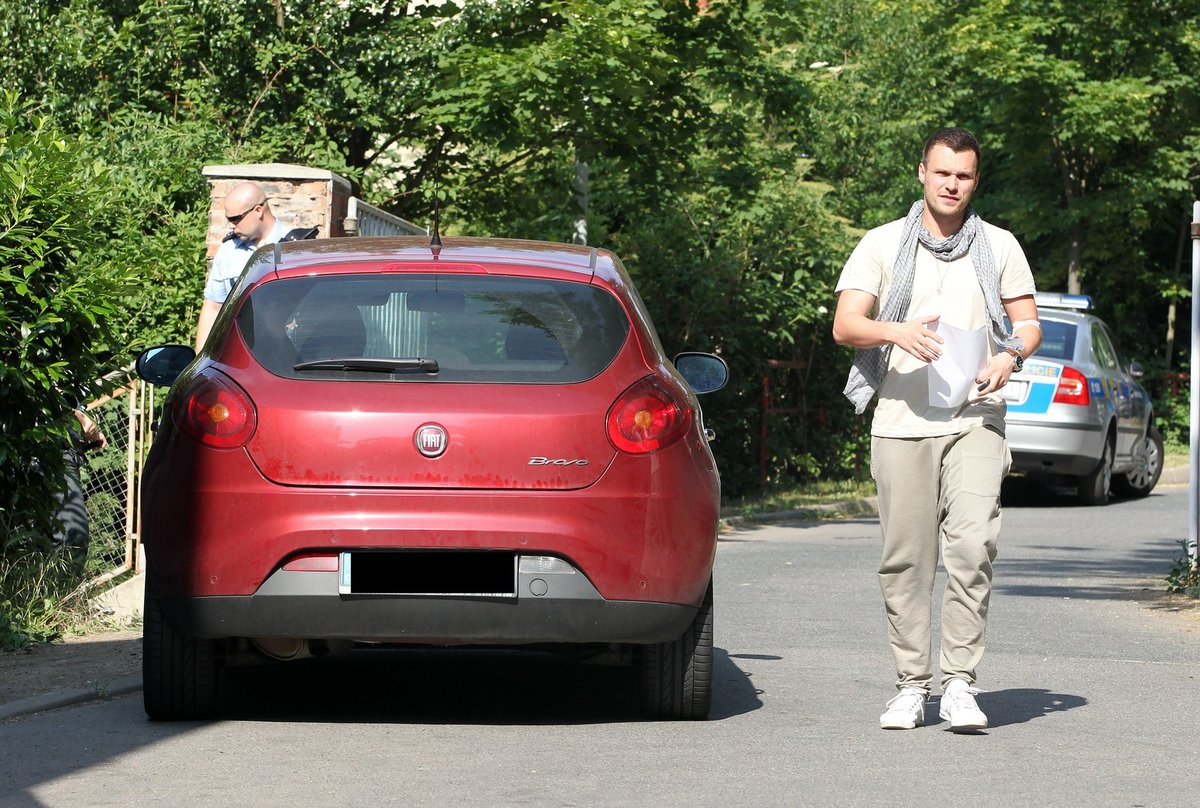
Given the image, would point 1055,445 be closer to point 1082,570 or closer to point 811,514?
point 811,514

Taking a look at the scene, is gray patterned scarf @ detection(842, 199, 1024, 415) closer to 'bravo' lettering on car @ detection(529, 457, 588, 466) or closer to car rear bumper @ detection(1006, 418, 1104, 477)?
'bravo' lettering on car @ detection(529, 457, 588, 466)

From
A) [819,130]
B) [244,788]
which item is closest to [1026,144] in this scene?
[819,130]

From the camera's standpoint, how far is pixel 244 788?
525 cm

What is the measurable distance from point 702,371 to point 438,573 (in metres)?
1.75

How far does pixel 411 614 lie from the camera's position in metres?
5.88

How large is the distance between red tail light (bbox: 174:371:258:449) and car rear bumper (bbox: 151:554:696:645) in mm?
446

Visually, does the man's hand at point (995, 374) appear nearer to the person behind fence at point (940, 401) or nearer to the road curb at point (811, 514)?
the person behind fence at point (940, 401)

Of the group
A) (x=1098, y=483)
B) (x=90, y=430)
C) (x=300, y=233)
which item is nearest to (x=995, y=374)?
(x=300, y=233)

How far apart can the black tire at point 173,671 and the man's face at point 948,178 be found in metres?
2.75

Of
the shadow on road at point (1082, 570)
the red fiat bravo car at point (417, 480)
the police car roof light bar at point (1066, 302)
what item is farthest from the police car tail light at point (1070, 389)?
the red fiat bravo car at point (417, 480)

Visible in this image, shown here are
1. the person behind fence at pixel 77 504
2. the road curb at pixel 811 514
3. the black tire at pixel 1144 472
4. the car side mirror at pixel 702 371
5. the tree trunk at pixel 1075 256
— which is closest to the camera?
the car side mirror at pixel 702 371

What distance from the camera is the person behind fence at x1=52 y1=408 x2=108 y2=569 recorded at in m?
9.20

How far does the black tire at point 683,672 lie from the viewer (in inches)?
250

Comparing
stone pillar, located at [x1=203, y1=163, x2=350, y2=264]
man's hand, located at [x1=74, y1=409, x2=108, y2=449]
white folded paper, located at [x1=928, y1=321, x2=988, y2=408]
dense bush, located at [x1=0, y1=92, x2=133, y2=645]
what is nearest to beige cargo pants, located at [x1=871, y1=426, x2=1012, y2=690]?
white folded paper, located at [x1=928, y1=321, x2=988, y2=408]
